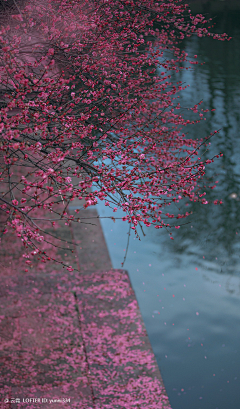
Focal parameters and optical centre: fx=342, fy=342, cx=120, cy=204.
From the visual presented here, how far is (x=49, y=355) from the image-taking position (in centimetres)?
588

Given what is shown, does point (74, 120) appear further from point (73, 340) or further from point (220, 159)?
point (220, 159)

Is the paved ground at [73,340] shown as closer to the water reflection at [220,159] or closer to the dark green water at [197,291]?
the dark green water at [197,291]

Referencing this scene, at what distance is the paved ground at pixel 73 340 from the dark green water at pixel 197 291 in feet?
3.14

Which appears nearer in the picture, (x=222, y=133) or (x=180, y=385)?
(x=180, y=385)

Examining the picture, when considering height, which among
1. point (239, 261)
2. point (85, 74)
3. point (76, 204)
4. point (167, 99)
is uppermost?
point (85, 74)

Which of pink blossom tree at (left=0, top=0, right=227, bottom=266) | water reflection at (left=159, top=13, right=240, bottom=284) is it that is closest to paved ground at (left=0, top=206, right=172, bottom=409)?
pink blossom tree at (left=0, top=0, right=227, bottom=266)

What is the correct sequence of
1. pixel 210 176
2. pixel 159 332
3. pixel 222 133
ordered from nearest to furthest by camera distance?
pixel 159 332 < pixel 210 176 < pixel 222 133

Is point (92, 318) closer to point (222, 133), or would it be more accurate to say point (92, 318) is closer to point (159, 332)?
point (159, 332)

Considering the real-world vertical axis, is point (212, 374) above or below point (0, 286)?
below

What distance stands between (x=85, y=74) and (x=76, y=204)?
15.2 feet

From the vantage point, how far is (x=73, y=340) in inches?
243

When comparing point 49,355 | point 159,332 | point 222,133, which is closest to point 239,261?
point 159,332

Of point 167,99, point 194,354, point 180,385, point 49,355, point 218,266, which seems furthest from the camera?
point 218,266

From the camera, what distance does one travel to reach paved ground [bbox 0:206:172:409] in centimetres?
524
